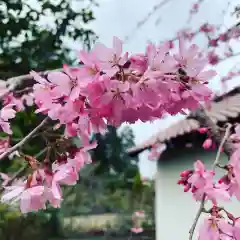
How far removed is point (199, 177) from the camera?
997 mm

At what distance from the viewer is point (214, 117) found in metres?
2.46

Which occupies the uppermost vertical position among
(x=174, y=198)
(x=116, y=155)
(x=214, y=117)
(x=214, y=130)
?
(x=116, y=155)

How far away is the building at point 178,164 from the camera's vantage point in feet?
8.87

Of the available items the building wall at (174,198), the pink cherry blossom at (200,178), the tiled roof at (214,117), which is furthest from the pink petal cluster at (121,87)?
the building wall at (174,198)

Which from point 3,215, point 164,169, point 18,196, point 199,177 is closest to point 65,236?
point 164,169

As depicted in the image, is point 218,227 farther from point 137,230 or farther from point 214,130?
point 137,230

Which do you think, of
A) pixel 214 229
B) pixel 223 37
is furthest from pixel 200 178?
pixel 223 37

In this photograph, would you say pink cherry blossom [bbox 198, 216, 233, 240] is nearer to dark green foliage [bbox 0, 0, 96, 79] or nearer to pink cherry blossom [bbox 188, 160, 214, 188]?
pink cherry blossom [bbox 188, 160, 214, 188]

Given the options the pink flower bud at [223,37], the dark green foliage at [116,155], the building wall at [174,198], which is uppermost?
the dark green foliage at [116,155]

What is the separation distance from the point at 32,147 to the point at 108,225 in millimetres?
2555

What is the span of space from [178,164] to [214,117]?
0.81 metres

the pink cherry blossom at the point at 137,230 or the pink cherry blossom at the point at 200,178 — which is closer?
the pink cherry blossom at the point at 200,178

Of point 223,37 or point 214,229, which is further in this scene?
point 223,37

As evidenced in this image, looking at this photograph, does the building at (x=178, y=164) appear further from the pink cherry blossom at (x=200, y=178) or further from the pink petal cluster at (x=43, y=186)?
the pink petal cluster at (x=43, y=186)
